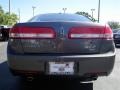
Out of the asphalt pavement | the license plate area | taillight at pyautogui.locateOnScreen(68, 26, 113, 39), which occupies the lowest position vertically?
the asphalt pavement

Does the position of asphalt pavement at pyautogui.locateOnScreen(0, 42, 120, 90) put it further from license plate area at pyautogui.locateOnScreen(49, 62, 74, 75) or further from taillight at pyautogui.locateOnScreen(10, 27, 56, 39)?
taillight at pyautogui.locateOnScreen(10, 27, 56, 39)

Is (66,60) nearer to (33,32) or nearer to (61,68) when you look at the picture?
(61,68)

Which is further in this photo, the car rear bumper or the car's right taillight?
the car's right taillight

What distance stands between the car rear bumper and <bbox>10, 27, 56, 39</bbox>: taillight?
0.31 meters

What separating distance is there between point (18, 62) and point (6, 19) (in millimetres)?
64661

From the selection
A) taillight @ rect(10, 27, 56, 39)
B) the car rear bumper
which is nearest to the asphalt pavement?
the car rear bumper

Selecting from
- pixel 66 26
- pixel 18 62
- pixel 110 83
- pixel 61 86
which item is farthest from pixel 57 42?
pixel 110 83

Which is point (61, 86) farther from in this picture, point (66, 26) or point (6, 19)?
point (6, 19)

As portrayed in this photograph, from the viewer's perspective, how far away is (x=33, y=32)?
494cm

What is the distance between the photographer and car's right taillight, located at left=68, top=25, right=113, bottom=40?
4.91 meters

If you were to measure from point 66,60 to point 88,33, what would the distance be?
1.79 ft

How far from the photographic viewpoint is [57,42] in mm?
4898

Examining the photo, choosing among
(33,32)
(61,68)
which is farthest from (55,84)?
(33,32)

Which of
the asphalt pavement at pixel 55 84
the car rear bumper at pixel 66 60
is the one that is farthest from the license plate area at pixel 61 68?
the asphalt pavement at pixel 55 84
